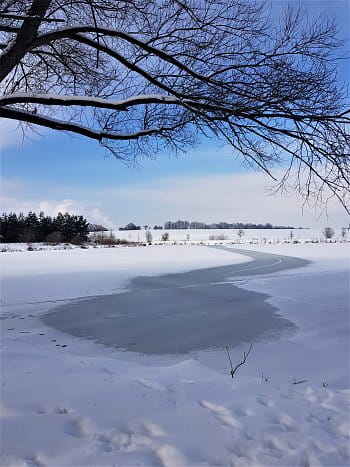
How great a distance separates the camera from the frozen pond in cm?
570

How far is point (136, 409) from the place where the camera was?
2812 millimetres

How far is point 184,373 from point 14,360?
1.92 meters

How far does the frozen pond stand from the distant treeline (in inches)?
1795

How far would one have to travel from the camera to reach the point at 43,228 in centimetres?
5744

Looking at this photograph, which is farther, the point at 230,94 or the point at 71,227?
the point at 71,227

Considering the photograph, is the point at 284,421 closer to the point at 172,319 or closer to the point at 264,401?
the point at 264,401

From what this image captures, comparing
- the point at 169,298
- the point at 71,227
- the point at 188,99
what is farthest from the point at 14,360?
the point at 71,227

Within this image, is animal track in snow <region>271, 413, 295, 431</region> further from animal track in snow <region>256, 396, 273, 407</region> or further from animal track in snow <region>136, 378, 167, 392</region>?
animal track in snow <region>136, 378, 167, 392</region>

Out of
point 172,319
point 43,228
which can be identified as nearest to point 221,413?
point 172,319

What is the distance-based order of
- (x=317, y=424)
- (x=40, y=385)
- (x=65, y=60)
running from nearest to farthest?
(x=317, y=424) < (x=40, y=385) < (x=65, y=60)

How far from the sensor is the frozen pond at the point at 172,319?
5.70 meters

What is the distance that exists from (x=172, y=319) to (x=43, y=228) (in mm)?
54519

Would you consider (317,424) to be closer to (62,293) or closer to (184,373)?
(184,373)

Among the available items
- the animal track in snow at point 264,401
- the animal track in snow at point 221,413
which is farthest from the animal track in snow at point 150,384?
the animal track in snow at point 264,401
